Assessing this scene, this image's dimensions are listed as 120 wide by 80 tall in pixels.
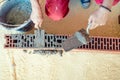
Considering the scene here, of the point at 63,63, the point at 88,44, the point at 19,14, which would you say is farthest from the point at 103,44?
the point at 19,14

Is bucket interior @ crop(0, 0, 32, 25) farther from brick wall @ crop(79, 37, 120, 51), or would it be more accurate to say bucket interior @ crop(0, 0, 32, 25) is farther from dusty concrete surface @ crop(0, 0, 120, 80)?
brick wall @ crop(79, 37, 120, 51)

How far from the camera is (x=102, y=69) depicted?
1.44 m

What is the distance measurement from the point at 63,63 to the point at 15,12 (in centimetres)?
37

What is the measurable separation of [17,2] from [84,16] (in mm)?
363

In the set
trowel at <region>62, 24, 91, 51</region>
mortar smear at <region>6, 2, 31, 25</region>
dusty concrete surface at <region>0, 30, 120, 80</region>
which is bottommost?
dusty concrete surface at <region>0, 30, 120, 80</region>

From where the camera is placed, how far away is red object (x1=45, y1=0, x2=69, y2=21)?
1.31 m

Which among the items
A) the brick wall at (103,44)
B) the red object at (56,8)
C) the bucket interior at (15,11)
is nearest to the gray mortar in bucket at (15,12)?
the bucket interior at (15,11)

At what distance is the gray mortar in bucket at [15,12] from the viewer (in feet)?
4.71

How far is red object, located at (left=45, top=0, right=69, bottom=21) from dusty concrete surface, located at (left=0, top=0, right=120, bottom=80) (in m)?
0.12

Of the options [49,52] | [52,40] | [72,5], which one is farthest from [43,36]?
[72,5]

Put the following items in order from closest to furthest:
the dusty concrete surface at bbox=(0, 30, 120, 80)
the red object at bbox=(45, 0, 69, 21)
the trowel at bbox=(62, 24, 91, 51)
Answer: the trowel at bbox=(62, 24, 91, 51) < the red object at bbox=(45, 0, 69, 21) < the dusty concrete surface at bbox=(0, 30, 120, 80)

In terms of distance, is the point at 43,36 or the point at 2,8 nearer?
the point at 43,36

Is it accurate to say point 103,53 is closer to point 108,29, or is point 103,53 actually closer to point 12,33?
point 108,29

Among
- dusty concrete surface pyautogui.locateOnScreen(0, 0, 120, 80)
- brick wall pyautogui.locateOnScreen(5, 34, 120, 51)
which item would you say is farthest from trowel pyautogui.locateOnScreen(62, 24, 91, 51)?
dusty concrete surface pyautogui.locateOnScreen(0, 0, 120, 80)
